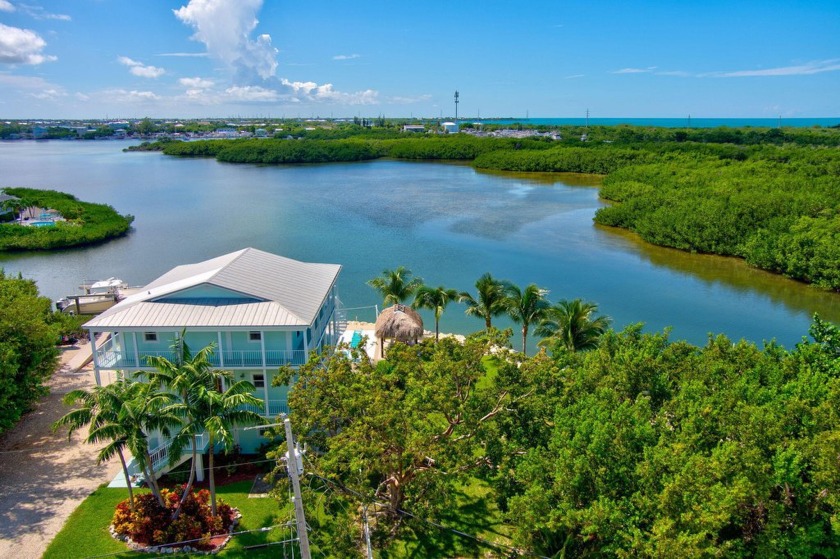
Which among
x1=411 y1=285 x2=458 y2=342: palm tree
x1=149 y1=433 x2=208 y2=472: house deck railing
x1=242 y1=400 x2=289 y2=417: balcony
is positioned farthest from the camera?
x1=411 y1=285 x2=458 y2=342: palm tree

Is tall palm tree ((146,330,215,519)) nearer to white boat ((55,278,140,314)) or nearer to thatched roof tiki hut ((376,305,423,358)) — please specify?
thatched roof tiki hut ((376,305,423,358))

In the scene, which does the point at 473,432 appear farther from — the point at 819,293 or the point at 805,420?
the point at 819,293

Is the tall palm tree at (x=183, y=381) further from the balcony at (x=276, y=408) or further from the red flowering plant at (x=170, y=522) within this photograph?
the balcony at (x=276, y=408)

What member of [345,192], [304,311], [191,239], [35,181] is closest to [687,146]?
[345,192]

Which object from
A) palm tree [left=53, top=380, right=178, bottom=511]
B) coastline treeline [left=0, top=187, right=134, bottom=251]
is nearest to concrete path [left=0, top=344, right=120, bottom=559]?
palm tree [left=53, top=380, right=178, bottom=511]

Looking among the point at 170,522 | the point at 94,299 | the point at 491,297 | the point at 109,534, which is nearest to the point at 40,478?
the point at 109,534

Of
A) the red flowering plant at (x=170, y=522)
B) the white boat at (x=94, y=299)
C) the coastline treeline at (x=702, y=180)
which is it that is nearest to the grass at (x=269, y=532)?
the red flowering plant at (x=170, y=522)
